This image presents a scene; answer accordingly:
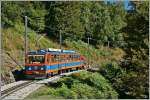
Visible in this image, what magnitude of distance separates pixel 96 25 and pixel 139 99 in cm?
6511

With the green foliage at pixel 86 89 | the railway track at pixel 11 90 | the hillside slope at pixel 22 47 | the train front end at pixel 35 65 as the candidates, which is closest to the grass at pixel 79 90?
the green foliage at pixel 86 89

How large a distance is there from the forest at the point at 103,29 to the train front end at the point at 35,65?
2.90 metres

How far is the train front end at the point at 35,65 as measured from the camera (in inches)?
1532

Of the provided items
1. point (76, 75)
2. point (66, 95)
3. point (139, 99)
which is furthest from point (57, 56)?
point (139, 99)

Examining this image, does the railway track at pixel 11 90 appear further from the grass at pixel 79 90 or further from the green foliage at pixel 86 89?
the green foliage at pixel 86 89

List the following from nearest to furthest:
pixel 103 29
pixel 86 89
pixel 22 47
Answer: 1. pixel 86 89
2. pixel 22 47
3. pixel 103 29

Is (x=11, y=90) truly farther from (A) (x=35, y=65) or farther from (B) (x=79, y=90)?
(A) (x=35, y=65)

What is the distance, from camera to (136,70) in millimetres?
28812

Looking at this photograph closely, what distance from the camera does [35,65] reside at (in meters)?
39.0

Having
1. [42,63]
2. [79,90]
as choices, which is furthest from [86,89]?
[42,63]

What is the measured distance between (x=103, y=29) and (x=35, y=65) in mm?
53653

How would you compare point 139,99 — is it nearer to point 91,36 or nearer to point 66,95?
point 66,95

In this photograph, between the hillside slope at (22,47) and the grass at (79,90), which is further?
the hillside slope at (22,47)

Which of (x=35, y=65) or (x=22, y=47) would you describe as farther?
(x=22, y=47)
